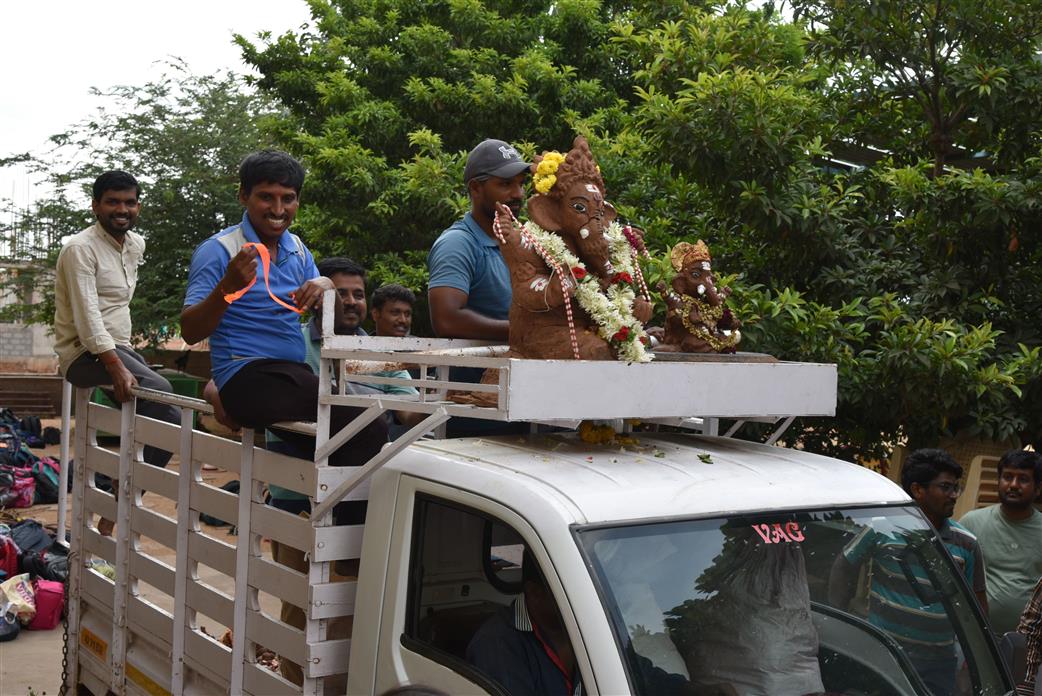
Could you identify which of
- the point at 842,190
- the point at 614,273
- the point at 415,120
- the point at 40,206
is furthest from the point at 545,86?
the point at 40,206

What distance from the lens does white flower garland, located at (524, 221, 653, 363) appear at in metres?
3.08

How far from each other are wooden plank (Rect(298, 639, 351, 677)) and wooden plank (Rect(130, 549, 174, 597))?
1182 millimetres

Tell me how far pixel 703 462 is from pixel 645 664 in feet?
2.36

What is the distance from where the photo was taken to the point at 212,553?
3699 millimetres

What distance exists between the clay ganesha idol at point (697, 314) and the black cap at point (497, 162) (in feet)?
2.36

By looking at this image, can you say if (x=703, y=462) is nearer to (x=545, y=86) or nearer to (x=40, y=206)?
(x=545, y=86)

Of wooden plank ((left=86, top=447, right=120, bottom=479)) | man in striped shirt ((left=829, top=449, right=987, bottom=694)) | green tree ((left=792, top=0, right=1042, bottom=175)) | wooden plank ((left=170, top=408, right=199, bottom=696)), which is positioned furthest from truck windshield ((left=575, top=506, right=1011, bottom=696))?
green tree ((left=792, top=0, right=1042, bottom=175))

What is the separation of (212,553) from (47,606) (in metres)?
4.35

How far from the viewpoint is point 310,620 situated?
3053 millimetres

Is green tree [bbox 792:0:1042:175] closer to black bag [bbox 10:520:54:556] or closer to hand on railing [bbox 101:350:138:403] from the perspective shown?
hand on railing [bbox 101:350:138:403]

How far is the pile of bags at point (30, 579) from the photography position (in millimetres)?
7121

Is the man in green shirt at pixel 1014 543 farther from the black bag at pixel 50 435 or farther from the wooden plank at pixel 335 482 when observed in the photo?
the black bag at pixel 50 435

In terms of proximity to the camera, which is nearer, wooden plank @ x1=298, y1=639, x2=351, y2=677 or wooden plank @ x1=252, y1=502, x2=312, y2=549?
wooden plank @ x1=298, y1=639, x2=351, y2=677

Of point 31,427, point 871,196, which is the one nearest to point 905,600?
point 871,196
